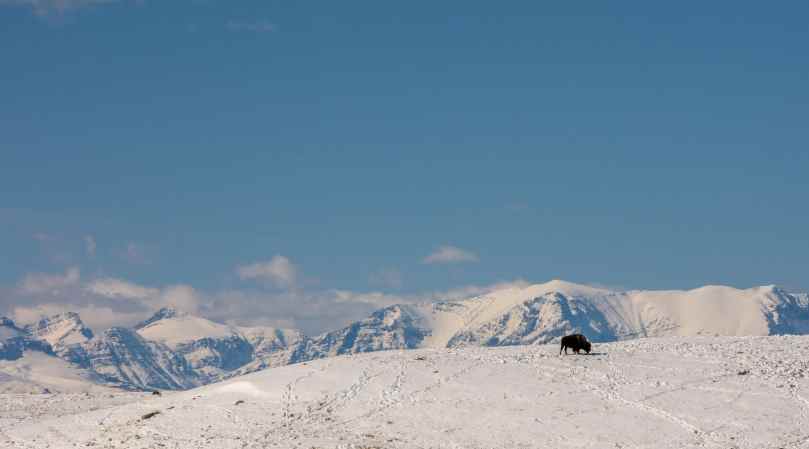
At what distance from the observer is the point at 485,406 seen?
61.6 m

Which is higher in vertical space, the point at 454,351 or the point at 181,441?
the point at 454,351

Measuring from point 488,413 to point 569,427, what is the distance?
5.14 metres

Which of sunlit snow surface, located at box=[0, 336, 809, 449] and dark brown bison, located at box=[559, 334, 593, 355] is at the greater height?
dark brown bison, located at box=[559, 334, 593, 355]

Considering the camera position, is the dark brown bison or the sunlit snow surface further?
the dark brown bison

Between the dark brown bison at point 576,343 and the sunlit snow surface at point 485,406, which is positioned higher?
the dark brown bison at point 576,343

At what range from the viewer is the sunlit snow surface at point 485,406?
56781mm

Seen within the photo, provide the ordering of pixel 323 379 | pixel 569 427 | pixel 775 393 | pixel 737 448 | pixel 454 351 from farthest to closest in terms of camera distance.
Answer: pixel 454 351 → pixel 323 379 → pixel 775 393 → pixel 569 427 → pixel 737 448

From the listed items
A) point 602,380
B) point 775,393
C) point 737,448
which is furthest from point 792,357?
point 737,448

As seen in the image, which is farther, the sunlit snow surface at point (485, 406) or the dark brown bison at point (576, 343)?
the dark brown bison at point (576, 343)

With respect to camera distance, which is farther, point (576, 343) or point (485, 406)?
point (576, 343)

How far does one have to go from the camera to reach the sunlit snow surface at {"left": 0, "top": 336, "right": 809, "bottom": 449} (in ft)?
186

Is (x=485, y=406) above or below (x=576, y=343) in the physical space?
below

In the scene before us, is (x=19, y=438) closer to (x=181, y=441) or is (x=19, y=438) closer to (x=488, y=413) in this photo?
(x=181, y=441)

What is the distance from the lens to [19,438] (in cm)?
6531
